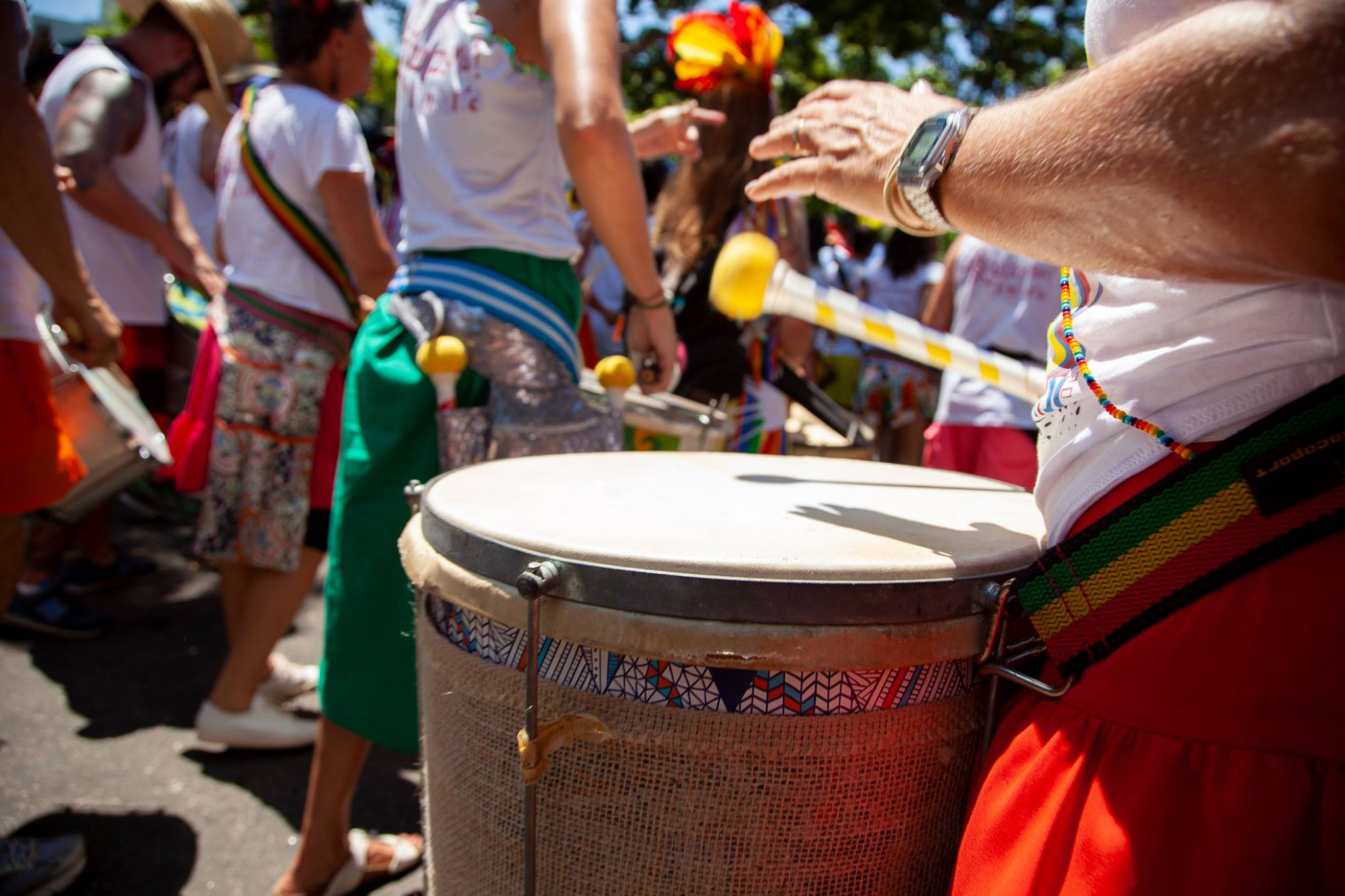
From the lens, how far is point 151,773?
2.38 metres

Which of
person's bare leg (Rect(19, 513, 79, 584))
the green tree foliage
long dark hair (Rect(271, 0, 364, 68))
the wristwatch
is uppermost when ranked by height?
the green tree foliage

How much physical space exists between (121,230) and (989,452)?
9.85 feet

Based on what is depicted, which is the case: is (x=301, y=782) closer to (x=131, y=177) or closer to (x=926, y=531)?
(x=926, y=531)

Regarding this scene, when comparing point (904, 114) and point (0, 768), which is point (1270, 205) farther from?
point (0, 768)

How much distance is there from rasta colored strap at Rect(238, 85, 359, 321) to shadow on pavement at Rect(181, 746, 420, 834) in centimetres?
120

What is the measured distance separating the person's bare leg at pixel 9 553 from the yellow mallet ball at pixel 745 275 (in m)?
1.48

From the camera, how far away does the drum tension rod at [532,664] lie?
82 cm

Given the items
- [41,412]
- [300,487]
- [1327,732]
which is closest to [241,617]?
[300,487]

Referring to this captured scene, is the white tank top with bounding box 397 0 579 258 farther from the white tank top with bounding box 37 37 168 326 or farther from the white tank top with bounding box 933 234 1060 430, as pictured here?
the white tank top with bounding box 37 37 168 326

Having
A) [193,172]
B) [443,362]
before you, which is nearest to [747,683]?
[443,362]

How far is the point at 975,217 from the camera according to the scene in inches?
29.9

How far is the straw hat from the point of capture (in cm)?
Result: 319

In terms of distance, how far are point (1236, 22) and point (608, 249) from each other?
3.90ft

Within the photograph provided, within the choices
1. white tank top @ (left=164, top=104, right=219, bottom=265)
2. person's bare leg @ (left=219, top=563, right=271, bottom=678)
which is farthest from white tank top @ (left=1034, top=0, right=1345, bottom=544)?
white tank top @ (left=164, top=104, right=219, bottom=265)
